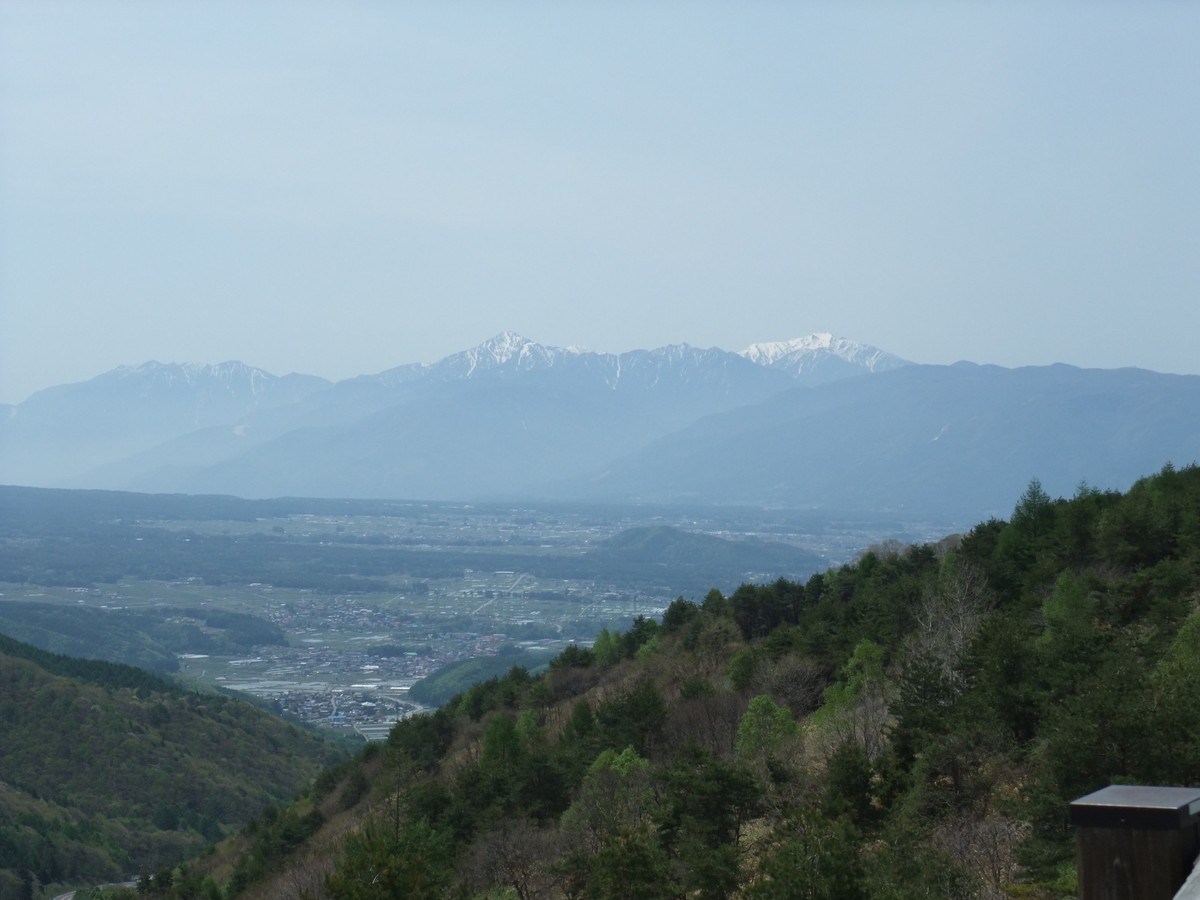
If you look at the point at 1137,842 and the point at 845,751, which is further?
the point at 845,751

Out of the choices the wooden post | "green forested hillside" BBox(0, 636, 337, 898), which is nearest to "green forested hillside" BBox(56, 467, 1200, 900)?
the wooden post

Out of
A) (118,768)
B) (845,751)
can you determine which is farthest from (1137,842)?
(118,768)

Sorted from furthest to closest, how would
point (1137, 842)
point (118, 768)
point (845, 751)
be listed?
point (118, 768)
point (845, 751)
point (1137, 842)

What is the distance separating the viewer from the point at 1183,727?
465 inches

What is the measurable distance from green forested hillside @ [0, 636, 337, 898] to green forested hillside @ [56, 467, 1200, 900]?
1589cm

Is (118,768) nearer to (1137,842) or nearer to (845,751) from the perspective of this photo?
(845,751)

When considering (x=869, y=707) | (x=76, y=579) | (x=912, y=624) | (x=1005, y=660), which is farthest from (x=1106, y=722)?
(x=76, y=579)

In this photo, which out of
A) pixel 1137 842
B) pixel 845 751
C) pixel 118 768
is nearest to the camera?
pixel 1137 842

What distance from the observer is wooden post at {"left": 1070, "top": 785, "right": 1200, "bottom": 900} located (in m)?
3.53

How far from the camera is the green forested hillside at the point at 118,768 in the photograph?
182ft

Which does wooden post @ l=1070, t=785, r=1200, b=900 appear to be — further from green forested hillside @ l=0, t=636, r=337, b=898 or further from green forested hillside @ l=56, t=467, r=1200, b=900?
green forested hillside @ l=0, t=636, r=337, b=898

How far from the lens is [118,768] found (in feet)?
218

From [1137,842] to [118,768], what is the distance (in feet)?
234

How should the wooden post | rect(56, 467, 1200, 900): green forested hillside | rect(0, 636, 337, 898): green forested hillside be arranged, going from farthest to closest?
1. rect(0, 636, 337, 898): green forested hillside
2. rect(56, 467, 1200, 900): green forested hillside
3. the wooden post
